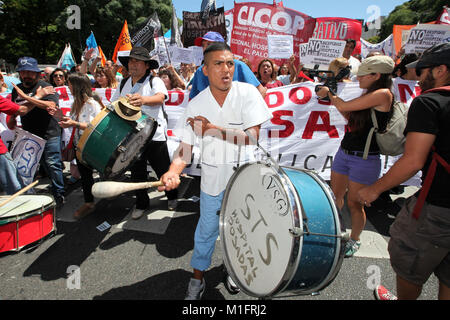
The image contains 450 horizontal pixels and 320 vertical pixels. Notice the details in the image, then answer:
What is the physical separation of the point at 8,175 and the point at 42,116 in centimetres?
95

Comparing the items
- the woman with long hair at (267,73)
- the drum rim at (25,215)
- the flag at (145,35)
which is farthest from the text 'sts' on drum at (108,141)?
the flag at (145,35)

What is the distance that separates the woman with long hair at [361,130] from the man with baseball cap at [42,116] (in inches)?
137

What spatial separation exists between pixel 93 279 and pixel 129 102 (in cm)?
168

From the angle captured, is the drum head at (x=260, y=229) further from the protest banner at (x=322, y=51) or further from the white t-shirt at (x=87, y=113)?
the protest banner at (x=322, y=51)

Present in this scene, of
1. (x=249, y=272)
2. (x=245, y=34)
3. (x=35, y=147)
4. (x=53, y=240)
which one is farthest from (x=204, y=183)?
(x=245, y=34)

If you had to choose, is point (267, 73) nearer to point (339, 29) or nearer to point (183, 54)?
point (183, 54)

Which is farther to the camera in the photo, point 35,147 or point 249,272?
point 35,147

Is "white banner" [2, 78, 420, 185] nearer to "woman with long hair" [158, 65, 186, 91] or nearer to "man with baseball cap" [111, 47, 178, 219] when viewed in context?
"man with baseball cap" [111, 47, 178, 219]

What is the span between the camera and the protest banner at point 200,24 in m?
5.63

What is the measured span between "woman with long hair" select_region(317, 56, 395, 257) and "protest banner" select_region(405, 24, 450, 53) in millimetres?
3199

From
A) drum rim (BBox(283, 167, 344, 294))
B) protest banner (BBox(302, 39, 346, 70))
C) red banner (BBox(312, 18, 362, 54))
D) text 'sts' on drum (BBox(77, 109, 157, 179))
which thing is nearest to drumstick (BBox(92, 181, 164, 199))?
text 'sts' on drum (BBox(77, 109, 157, 179))

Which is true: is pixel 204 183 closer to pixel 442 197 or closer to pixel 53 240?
pixel 442 197

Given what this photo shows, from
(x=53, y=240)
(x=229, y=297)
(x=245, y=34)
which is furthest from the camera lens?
(x=245, y=34)

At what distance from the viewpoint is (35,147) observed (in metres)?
3.65
